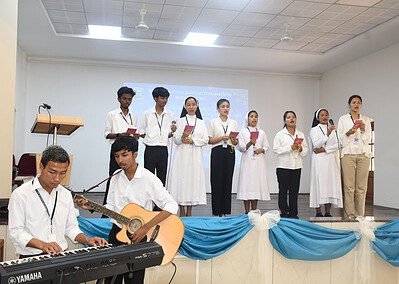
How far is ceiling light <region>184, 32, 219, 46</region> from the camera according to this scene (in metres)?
7.39

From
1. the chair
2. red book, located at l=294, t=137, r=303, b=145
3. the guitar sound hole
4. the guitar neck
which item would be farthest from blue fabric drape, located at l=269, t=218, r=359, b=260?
the chair

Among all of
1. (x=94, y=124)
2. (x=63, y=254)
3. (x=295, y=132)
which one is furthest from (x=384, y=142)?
(x=63, y=254)

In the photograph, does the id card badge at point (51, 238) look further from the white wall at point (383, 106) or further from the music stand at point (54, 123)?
the white wall at point (383, 106)

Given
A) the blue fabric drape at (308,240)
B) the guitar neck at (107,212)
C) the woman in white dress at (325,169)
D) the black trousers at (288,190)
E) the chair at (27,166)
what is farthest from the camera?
the chair at (27,166)

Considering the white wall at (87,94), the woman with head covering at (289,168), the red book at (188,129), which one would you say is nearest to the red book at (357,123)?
the woman with head covering at (289,168)

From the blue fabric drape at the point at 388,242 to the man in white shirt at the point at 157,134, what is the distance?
2.50 metres

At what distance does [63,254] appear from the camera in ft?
6.26

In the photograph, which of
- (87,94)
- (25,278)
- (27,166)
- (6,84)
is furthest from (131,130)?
(87,94)

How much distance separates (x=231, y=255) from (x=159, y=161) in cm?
142

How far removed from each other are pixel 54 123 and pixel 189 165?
1690 millimetres

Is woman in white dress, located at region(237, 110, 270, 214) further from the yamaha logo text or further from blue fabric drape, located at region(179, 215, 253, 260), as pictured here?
the yamaha logo text

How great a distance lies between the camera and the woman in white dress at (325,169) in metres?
5.10

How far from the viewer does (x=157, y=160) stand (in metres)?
4.54

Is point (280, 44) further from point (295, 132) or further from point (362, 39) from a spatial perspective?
point (295, 132)
